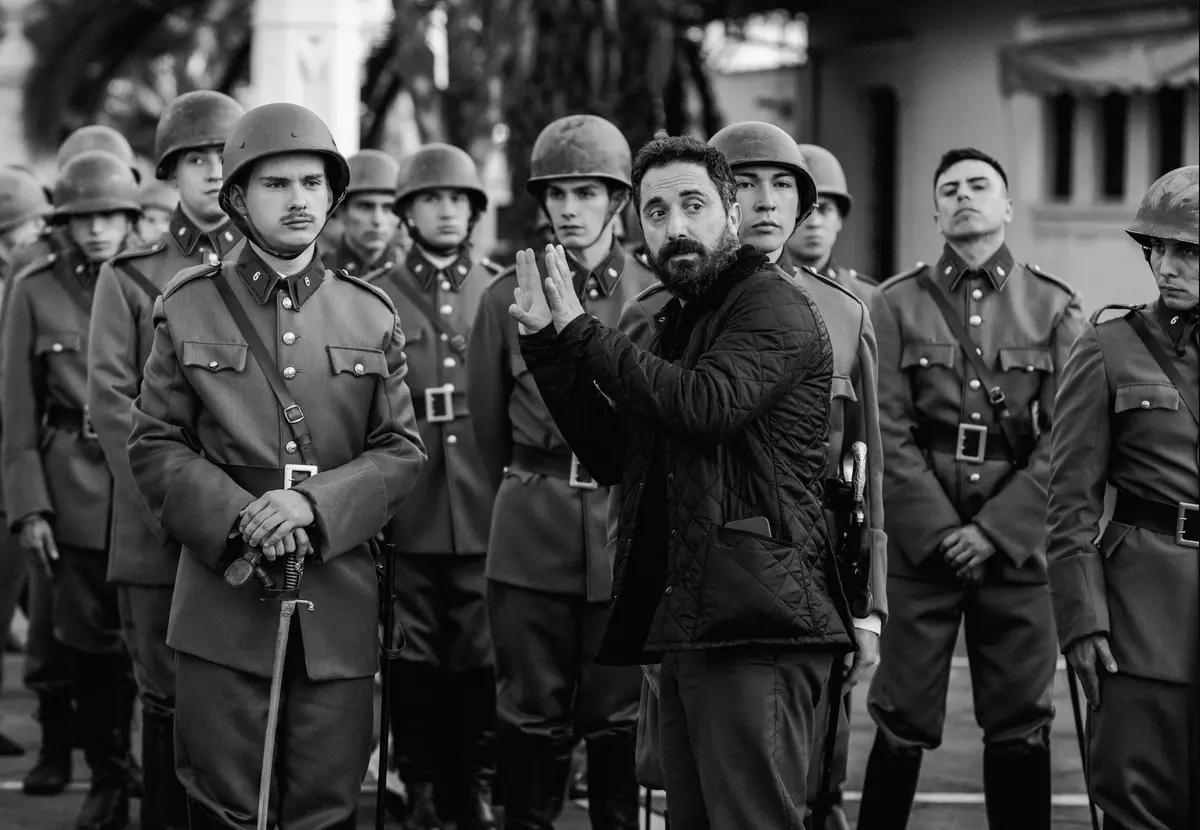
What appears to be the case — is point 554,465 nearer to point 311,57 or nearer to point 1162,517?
point 1162,517

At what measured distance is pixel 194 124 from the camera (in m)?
6.76

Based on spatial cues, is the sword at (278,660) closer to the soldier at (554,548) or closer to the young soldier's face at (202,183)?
the soldier at (554,548)

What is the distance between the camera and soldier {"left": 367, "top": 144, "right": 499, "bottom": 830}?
7160mm

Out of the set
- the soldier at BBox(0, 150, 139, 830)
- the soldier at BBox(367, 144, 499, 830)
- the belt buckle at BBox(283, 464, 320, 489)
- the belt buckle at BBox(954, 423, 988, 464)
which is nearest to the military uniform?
the belt buckle at BBox(954, 423, 988, 464)

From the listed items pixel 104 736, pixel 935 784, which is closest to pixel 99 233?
pixel 104 736

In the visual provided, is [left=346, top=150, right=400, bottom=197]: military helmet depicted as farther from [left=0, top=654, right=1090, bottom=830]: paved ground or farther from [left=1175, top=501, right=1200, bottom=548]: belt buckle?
[left=1175, top=501, right=1200, bottom=548]: belt buckle

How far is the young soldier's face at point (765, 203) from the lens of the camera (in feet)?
18.9

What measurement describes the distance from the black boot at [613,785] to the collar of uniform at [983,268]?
187cm

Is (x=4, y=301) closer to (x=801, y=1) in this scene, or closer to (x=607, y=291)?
(x=607, y=291)

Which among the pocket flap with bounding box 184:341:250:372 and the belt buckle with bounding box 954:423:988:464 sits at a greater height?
the pocket flap with bounding box 184:341:250:372

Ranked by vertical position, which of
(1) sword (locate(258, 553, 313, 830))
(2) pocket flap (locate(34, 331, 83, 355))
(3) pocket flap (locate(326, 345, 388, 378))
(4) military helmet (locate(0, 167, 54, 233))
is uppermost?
(4) military helmet (locate(0, 167, 54, 233))

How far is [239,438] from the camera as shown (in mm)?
5180

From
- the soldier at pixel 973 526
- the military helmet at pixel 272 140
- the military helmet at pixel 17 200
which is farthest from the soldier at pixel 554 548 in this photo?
the military helmet at pixel 17 200

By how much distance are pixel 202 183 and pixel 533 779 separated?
7.54 feet
